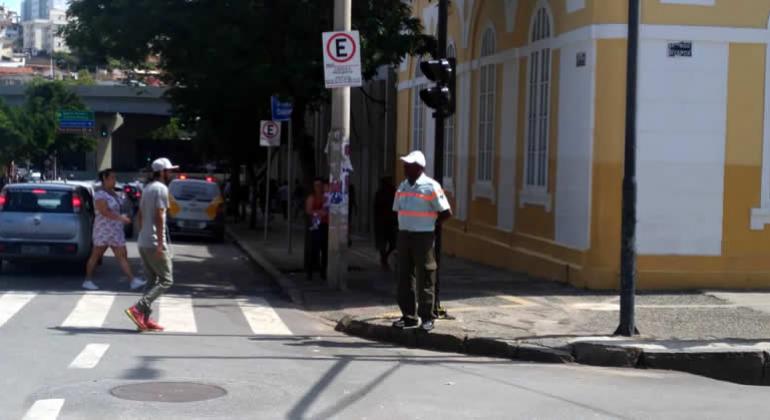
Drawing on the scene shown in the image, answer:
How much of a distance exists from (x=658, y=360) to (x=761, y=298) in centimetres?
487

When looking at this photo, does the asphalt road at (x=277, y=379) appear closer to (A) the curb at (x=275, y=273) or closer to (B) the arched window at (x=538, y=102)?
(A) the curb at (x=275, y=273)

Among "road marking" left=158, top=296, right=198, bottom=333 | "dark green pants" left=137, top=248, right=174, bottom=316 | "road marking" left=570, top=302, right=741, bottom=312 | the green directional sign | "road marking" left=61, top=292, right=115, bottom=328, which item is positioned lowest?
"road marking" left=158, top=296, right=198, bottom=333

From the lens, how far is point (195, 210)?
29359 millimetres

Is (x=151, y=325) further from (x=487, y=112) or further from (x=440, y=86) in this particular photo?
(x=487, y=112)

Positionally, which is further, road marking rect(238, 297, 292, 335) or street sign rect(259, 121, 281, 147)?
street sign rect(259, 121, 281, 147)

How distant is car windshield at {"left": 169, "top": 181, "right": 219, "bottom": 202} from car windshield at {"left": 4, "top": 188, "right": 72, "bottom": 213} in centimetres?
1156

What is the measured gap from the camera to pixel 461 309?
45.4 ft

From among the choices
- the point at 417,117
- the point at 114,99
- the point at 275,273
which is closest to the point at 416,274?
the point at 275,273

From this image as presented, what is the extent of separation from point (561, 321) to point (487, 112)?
9048 millimetres

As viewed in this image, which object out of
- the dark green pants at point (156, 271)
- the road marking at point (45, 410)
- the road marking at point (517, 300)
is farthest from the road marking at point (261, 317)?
the road marking at point (45, 410)

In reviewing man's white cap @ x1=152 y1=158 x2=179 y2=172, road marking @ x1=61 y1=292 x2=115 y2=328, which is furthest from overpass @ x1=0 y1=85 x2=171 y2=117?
man's white cap @ x1=152 y1=158 x2=179 y2=172

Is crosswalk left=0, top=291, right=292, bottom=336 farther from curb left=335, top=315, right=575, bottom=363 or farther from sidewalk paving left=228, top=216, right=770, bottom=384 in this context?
curb left=335, top=315, right=575, bottom=363

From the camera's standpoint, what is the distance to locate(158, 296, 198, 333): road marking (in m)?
12.7

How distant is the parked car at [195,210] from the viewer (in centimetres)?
2933
